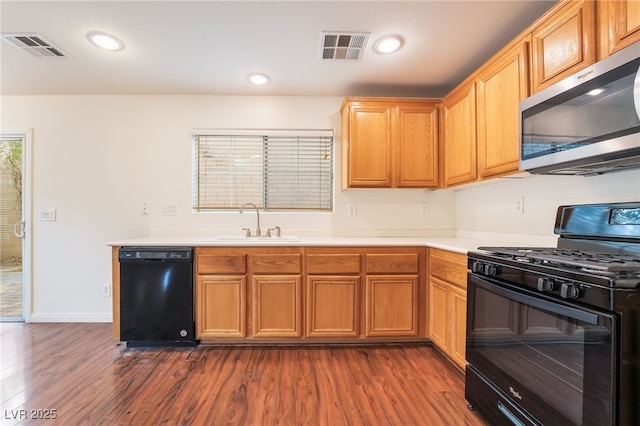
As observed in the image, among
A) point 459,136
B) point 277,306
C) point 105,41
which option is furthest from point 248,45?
point 277,306

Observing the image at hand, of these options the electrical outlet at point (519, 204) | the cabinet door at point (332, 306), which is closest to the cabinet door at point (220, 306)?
the cabinet door at point (332, 306)

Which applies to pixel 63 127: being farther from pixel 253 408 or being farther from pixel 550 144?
pixel 550 144

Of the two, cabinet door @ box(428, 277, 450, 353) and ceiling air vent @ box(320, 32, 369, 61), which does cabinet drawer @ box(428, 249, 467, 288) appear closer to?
cabinet door @ box(428, 277, 450, 353)

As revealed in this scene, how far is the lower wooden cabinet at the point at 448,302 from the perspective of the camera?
1.95 m

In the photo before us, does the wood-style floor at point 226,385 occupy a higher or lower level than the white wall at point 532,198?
lower

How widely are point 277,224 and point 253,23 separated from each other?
1.76 m

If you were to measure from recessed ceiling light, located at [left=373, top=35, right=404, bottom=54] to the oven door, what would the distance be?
1666mm

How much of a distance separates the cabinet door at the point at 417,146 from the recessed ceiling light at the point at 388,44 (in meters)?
0.58

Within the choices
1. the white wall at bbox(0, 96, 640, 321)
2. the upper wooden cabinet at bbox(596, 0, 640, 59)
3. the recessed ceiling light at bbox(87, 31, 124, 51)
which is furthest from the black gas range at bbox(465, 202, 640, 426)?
the recessed ceiling light at bbox(87, 31, 124, 51)

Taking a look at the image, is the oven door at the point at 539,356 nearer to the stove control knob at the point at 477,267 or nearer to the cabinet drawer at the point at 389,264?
the stove control knob at the point at 477,267

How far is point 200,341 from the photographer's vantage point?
2496mm

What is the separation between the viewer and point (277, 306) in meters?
2.44

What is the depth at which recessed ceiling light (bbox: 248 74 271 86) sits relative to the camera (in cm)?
263

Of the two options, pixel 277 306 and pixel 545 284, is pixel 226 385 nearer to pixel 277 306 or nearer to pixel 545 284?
pixel 277 306
